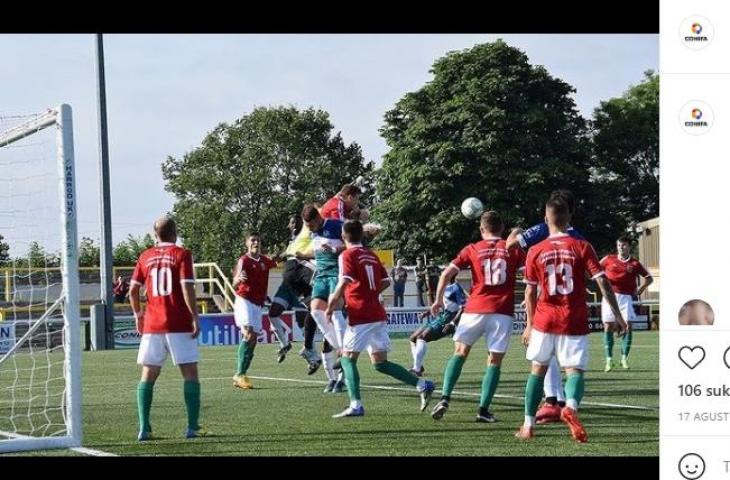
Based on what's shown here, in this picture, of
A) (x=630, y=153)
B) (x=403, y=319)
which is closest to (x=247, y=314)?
(x=403, y=319)

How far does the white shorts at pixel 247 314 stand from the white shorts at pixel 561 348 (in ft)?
22.1

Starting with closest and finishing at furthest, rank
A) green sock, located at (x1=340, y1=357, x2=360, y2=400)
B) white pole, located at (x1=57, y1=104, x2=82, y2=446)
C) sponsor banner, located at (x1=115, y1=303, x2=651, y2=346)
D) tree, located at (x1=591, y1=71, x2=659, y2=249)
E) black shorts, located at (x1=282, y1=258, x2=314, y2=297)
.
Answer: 1. white pole, located at (x1=57, y1=104, x2=82, y2=446)
2. green sock, located at (x1=340, y1=357, x2=360, y2=400)
3. black shorts, located at (x1=282, y1=258, x2=314, y2=297)
4. sponsor banner, located at (x1=115, y1=303, x2=651, y2=346)
5. tree, located at (x1=591, y1=71, x2=659, y2=249)

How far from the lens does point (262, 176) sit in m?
71.1

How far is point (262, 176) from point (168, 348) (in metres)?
61.1

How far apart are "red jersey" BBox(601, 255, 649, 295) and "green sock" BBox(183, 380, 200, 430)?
11200 mm

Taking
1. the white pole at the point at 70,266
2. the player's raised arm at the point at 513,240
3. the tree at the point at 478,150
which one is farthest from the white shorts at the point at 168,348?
the tree at the point at 478,150

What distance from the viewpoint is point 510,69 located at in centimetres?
5653

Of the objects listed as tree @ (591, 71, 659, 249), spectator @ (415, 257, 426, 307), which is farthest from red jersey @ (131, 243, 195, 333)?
tree @ (591, 71, 659, 249)

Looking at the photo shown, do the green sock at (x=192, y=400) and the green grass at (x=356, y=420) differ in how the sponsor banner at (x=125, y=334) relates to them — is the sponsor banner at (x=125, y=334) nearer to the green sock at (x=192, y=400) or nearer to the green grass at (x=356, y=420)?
the green grass at (x=356, y=420)

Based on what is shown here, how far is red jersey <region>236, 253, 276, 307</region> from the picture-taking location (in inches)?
643

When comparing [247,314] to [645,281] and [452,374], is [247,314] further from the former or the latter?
[645,281]
